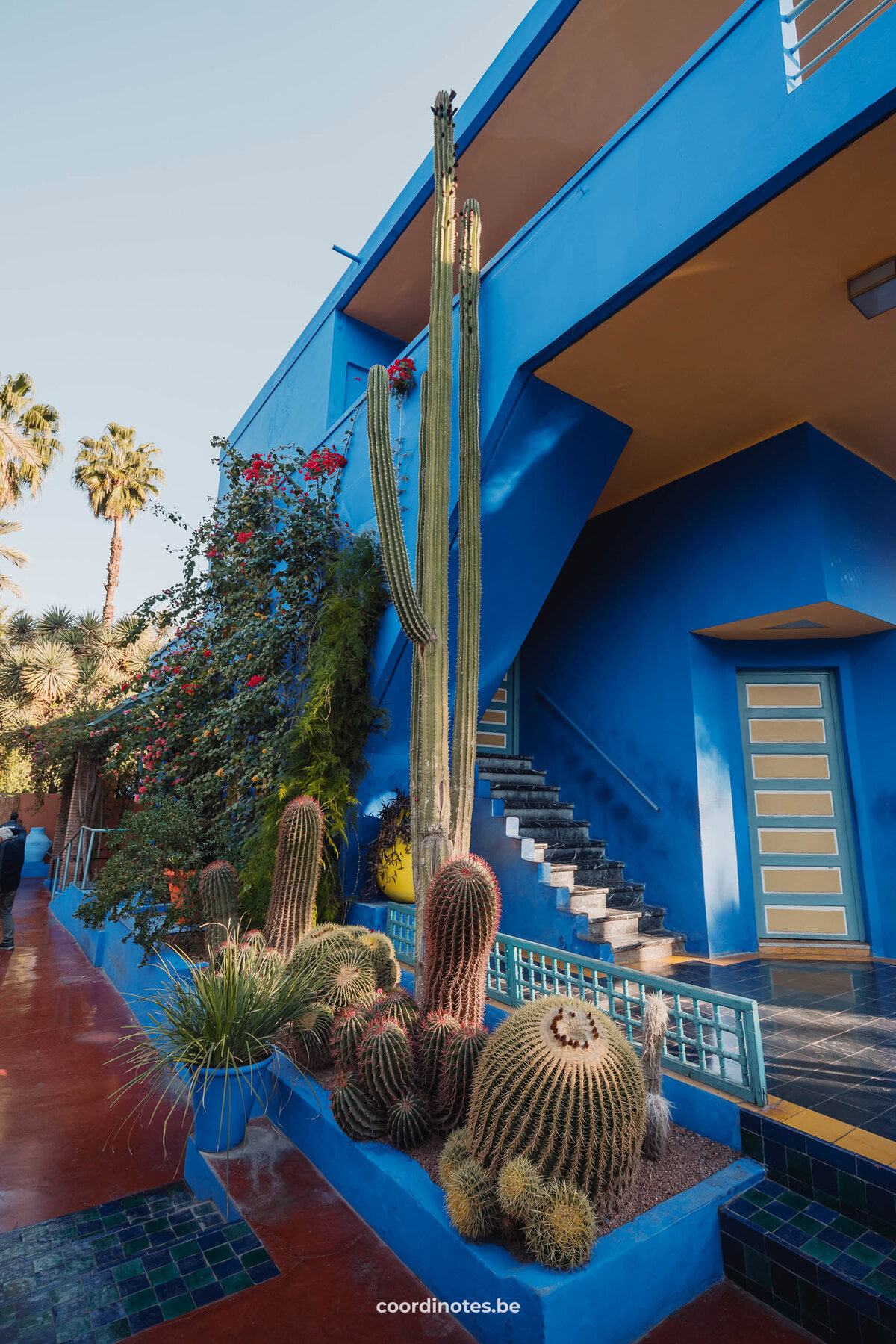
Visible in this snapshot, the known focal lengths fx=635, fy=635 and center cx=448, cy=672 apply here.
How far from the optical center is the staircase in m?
4.77

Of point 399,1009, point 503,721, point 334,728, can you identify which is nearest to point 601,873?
point 503,721

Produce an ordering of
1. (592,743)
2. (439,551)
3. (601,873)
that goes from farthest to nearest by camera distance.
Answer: (592,743)
(601,873)
(439,551)

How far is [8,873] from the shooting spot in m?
6.86

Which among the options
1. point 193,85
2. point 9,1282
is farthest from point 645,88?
point 9,1282

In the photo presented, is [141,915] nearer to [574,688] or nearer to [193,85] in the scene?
[574,688]

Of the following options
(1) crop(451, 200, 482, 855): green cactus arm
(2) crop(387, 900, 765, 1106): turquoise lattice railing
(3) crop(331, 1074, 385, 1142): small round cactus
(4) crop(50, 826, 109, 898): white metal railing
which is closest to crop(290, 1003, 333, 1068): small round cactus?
(3) crop(331, 1074, 385, 1142): small round cactus

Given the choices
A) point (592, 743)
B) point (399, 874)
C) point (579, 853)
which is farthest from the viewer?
point (592, 743)

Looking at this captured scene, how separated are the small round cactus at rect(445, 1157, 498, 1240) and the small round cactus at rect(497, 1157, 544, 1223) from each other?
5cm

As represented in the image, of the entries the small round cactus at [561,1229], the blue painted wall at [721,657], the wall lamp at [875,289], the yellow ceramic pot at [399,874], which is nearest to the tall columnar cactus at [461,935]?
the small round cactus at [561,1229]

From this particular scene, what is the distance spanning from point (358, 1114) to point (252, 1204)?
1.69 feet

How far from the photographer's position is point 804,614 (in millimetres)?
4988

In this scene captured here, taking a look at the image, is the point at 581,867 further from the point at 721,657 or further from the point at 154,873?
the point at 154,873

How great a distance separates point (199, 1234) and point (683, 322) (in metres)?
4.94

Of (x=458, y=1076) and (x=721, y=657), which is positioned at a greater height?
(x=721, y=657)
